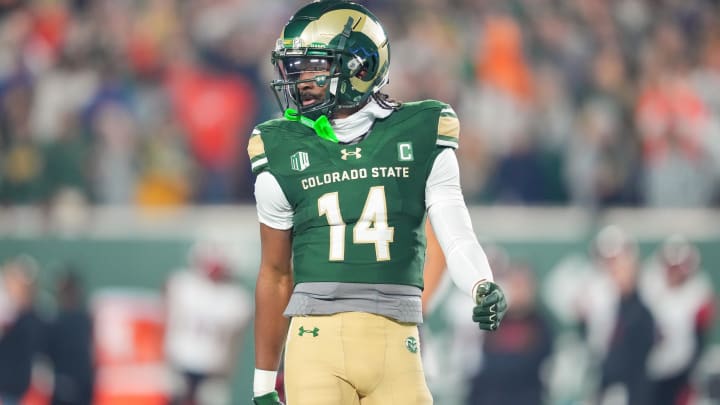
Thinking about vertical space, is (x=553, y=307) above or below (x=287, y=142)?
below

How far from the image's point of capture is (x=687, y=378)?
9562 millimetres

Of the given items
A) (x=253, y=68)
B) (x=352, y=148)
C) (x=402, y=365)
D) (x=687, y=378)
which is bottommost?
(x=687, y=378)

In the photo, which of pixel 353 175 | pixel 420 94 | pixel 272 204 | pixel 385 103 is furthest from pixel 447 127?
pixel 420 94

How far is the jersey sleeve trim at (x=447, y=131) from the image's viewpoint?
4.31m

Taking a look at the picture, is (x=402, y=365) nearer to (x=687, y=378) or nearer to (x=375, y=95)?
(x=375, y=95)

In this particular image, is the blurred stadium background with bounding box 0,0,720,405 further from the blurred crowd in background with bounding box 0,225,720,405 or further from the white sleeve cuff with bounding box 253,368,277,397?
the white sleeve cuff with bounding box 253,368,277,397

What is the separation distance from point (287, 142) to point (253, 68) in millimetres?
6706

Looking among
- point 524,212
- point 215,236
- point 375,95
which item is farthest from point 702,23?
point 375,95

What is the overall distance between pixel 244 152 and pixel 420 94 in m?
1.39

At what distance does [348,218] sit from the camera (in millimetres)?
4207

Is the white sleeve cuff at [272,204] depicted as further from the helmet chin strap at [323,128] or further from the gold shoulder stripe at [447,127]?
the gold shoulder stripe at [447,127]

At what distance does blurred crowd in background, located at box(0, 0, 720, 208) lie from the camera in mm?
10336

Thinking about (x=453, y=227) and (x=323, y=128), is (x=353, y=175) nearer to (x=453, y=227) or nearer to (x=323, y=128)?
(x=323, y=128)

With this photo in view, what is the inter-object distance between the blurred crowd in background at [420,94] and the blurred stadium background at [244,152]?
0.02m
